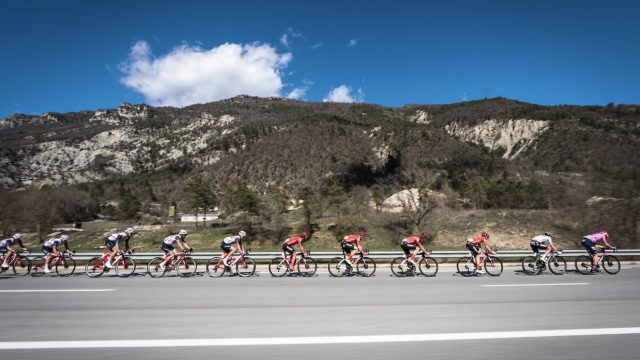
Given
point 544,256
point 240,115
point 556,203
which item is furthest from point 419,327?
point 240,115

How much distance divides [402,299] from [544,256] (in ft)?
23.9

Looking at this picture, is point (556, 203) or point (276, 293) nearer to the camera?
point (276, 293)

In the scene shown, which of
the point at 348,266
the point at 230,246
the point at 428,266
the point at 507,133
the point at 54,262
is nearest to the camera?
the point at 348,266

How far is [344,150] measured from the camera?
84750mm

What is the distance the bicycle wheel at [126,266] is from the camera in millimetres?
13334

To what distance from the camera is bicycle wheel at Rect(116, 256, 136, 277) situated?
13334 mm

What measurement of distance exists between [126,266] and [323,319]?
9.61 metres

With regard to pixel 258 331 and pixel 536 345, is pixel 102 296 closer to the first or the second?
pixel 258 331

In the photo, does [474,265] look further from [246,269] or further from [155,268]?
[155,268]

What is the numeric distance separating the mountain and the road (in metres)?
18.9

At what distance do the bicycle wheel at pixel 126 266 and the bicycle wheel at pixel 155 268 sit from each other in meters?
0.58

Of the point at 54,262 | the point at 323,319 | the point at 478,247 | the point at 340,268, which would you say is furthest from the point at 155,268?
the point at 478,247

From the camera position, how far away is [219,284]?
11.4 metres

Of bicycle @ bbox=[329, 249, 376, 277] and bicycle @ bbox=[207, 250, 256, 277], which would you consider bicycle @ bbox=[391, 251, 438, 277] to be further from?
bicycle @ bbox=[207, 250, 256, 277]
